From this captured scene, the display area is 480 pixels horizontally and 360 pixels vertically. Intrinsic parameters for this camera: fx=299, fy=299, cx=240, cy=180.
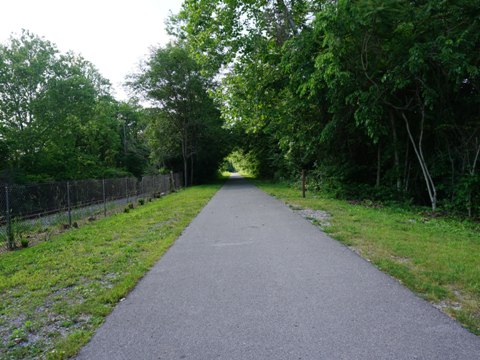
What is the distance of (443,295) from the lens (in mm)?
3502

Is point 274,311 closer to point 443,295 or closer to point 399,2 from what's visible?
point 443,295

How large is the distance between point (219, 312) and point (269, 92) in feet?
41.8

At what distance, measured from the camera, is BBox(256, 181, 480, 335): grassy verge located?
11.3 feet

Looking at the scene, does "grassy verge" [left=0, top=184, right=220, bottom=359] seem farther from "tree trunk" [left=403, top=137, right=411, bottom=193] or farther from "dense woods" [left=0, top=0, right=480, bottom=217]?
"tree trunk" [left=403, top=137, right=411, bottom=193]

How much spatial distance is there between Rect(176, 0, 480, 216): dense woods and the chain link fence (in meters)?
7.16

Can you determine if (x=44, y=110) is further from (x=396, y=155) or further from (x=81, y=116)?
(x=396, y=155)

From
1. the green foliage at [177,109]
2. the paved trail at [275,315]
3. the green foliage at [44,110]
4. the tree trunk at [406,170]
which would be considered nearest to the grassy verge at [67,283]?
the paved trail at [275,315]

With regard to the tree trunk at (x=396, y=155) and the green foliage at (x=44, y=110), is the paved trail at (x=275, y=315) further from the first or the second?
the green foliage at (x=44, y=110)

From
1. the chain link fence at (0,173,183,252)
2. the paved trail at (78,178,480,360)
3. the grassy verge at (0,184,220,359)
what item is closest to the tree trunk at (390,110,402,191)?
the paved trail at (78,178,480,360)

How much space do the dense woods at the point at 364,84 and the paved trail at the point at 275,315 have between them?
20.0ft

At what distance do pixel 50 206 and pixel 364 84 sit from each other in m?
11.3

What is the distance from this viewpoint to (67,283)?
4.29 meters

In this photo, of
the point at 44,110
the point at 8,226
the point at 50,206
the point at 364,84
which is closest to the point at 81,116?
the point at 44,110

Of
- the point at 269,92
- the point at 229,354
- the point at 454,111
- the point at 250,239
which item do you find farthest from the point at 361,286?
the point at 269,92
